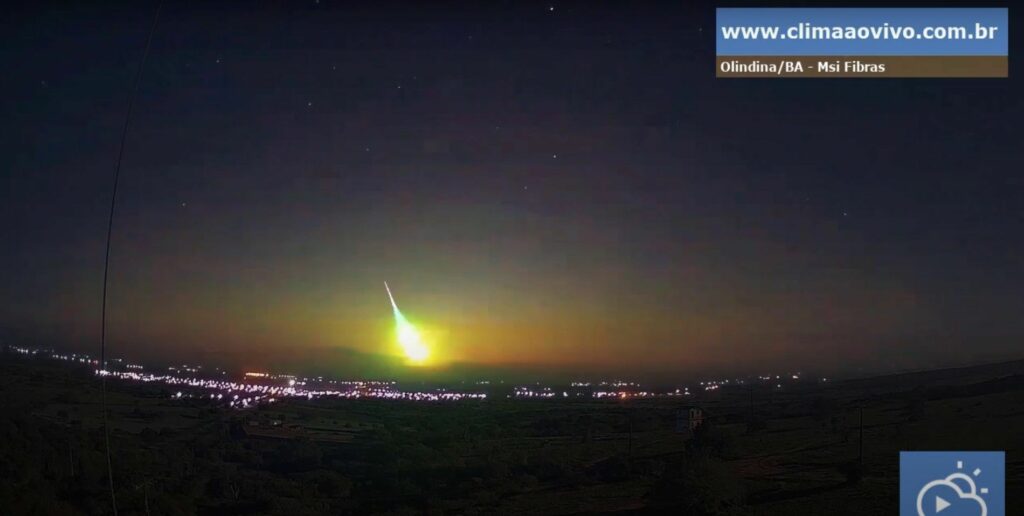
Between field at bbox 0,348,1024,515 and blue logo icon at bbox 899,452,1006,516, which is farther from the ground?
blue logo icon at bbox 899,452,1006,516

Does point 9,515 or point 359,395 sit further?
point 359,395

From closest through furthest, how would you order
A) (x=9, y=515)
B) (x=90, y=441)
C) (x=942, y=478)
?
(x=942, y=478) < (x=9, y=515) < (x=90, y=441)

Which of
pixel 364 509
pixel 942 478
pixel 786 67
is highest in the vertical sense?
pixel 786 67

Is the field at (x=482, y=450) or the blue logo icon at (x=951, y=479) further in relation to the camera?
the field at (x=482, y=450)

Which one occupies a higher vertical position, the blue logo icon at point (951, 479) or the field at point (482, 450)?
the blue logo icon at point (951, 479)

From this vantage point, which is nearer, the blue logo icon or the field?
the blue logo icon

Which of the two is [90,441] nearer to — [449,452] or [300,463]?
[300,463]

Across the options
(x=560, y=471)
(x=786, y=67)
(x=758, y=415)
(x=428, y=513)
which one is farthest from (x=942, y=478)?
(x=758, y=415)

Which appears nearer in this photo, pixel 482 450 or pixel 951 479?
pixel 951 479
